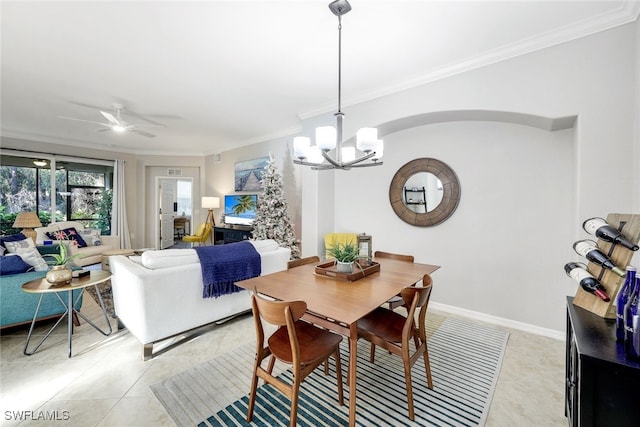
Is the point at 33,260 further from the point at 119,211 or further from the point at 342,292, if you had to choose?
the point at 119,211

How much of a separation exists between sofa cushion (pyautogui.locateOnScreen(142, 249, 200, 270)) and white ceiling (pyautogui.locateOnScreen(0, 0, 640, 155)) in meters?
1.91

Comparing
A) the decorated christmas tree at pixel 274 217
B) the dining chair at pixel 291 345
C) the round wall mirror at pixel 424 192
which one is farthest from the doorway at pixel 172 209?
the dining chair at pixel 291 345

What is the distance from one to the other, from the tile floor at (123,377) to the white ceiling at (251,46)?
275 cm

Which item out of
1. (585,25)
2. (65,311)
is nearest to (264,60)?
(585,25)

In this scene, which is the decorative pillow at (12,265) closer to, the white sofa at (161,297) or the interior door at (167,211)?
the white sofa at (161,297)

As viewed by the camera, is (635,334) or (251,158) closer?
(635,334)

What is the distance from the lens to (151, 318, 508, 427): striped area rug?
1.66m

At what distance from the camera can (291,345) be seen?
1.40 metres

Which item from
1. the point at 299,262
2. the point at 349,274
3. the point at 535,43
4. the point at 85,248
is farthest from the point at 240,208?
the point at 535,43

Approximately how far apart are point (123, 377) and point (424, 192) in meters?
3.52

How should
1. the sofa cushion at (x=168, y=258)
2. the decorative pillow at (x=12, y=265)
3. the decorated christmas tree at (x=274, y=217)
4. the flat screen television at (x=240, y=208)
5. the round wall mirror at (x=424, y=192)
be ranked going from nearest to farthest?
1. the sofa cushion at (x=168, y=258)
2. the decorative pillow at (x=12, y=265)
3. the round wall mirror at (x=424, y=192)
4. the decorated christmas tree at (x=274, y=217)
5. the flat screen television at (x=240, y=208)

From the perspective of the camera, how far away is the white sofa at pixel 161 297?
226 cm

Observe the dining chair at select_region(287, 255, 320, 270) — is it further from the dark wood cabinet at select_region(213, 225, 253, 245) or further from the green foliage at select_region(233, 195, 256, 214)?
the green foliage at select_region(233, 195, 256, 214)

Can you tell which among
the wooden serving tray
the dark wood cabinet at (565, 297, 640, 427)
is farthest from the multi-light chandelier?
the dark wood cabinet at (565, 297, 640, 427)
